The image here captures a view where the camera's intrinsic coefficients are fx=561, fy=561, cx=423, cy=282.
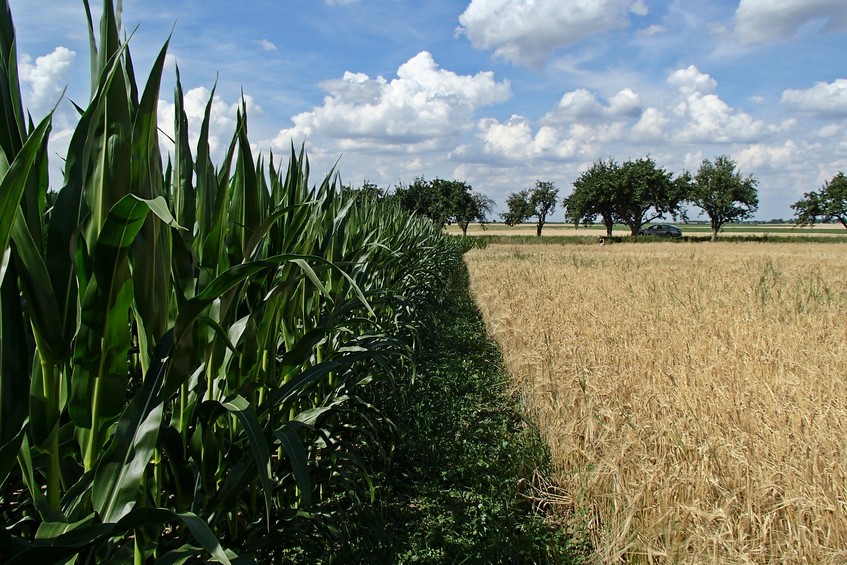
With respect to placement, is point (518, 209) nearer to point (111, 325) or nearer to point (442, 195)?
point (442, 195)

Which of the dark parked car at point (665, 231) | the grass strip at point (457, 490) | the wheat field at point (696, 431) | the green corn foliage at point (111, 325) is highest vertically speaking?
the dark parked car at point (665, 231)

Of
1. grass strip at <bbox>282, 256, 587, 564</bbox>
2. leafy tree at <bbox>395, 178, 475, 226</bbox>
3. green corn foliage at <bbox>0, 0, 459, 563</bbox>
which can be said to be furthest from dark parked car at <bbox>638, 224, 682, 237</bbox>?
green corn foliage at <bbox>0, 0, 459, 563</bbox>

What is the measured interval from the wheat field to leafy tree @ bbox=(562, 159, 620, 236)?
46.0 metres

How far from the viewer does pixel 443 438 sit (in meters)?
3.96

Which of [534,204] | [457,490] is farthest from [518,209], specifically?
[457,490]

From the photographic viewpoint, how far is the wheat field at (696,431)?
1.94 m

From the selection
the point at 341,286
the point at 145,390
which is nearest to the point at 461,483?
the point at 341,286

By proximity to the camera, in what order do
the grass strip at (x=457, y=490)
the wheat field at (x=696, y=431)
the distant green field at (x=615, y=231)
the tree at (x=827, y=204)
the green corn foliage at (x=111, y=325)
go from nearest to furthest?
the green corn foliage at (x=111, y=325)
the wheat field at (x=696, y=431)
the grass strip at (x=457, y=490)
the tree at (x=827, y=204)
the distant green field at (x=615, y=231)

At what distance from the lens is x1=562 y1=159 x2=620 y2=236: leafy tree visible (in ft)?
162

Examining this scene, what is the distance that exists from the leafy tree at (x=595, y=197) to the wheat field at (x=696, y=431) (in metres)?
46.0

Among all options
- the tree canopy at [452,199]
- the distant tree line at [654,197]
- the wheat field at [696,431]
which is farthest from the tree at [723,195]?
the wheat field at [696,431]

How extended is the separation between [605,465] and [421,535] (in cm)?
94

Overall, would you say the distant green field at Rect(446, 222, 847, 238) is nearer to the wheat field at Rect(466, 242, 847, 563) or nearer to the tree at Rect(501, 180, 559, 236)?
the tree at Rect(501, 180, 559, 236)

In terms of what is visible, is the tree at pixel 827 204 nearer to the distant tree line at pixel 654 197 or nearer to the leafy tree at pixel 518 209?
the distant tree line at pixel 654 197
